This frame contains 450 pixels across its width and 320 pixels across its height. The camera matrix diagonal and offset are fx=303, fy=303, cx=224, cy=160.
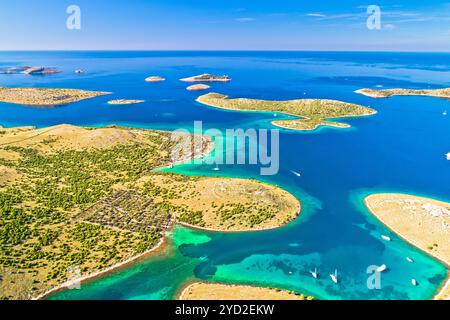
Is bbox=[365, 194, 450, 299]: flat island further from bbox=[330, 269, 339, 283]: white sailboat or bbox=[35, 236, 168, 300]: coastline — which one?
bbox=[35, 236, 168, 300]: coastline

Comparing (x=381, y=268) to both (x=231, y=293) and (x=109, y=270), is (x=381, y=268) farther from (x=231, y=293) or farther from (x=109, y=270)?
(x=109, y=270)

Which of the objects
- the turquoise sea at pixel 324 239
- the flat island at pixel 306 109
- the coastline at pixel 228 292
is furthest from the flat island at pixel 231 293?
the flat island at pixel 306 109

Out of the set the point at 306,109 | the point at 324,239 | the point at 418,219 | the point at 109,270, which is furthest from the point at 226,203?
the point at 306,109

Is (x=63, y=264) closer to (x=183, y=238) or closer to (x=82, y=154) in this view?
(x=183, y=238)

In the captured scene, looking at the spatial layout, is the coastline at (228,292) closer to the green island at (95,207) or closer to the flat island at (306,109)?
the green island at (95,207)

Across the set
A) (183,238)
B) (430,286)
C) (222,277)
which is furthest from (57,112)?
(430,286)

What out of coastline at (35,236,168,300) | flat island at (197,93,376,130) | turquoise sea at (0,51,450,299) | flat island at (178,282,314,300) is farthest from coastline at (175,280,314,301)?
flat island at (197,93,376,130)
